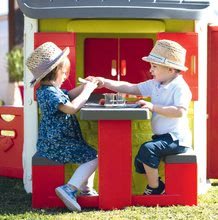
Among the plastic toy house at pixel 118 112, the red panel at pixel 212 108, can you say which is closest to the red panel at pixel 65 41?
the plastic toy house at pixel 118 112

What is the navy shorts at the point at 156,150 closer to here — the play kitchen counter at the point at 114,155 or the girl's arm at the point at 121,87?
the play kitchen counter at the point at 114,155

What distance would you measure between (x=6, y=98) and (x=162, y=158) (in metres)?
14.8

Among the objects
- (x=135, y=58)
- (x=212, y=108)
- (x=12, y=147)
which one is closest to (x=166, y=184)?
(x=212, y=108)

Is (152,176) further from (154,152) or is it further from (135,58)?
(135,58)

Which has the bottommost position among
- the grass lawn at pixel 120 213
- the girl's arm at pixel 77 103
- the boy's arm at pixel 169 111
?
the grass lawn at pixel 120 213

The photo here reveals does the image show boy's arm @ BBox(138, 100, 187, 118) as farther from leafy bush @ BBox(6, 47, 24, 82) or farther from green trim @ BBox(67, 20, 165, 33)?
leafy bush @ BBox(6, 47, 24, 82)

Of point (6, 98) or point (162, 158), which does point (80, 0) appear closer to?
point (162, 158)

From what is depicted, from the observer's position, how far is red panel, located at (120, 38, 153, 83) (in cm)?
685

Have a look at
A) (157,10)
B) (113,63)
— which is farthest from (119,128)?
(113,63)

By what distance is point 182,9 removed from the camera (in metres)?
5.67

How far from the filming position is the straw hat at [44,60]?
527 cm

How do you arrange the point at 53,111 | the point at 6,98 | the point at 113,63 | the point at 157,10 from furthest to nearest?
the point at 6,98 < the point at 113,63 < the point at 157,10 < the point at 53,111

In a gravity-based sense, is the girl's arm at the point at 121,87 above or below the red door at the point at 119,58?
below

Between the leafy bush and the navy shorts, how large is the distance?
14196 millimetres
